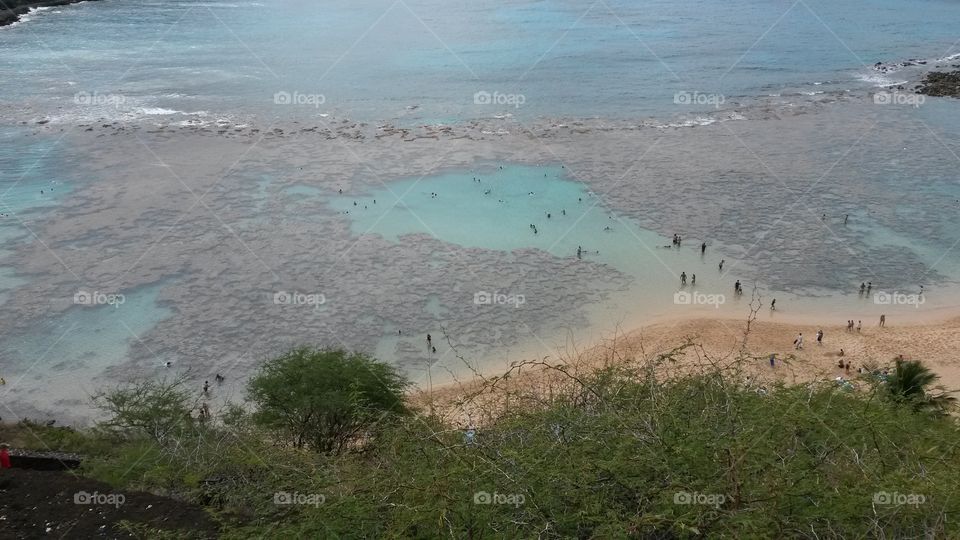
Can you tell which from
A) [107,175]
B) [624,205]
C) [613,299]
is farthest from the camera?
[107,175]

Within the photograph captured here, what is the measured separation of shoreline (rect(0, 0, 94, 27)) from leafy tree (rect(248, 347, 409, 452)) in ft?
310

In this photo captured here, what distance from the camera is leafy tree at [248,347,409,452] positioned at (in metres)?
16.7

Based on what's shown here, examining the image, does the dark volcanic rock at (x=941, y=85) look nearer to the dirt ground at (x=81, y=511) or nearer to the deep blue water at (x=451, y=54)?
the deep blue water at (x=451, y=54)

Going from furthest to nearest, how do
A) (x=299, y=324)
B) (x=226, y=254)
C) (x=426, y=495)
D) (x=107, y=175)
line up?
(x=107, y=175)
(x=226, y=254)
(x=299, y=324)
(x=426, y=495)

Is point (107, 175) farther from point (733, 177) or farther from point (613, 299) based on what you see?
point (733, 177)

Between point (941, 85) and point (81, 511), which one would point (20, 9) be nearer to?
point (81, 511)

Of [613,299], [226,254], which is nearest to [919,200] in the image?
[613,299]

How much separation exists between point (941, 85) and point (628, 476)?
67.7 metres

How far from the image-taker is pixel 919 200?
38.2 metres

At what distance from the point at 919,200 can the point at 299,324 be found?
33.6 m

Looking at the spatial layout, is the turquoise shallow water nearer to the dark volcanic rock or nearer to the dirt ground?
the dirt ground

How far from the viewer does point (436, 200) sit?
39000 millimetres

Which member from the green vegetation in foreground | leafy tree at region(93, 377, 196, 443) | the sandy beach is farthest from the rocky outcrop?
the green vegetation in foreground

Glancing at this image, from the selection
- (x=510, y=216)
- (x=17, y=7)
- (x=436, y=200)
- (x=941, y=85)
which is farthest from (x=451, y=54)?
(x=17, y=7)
